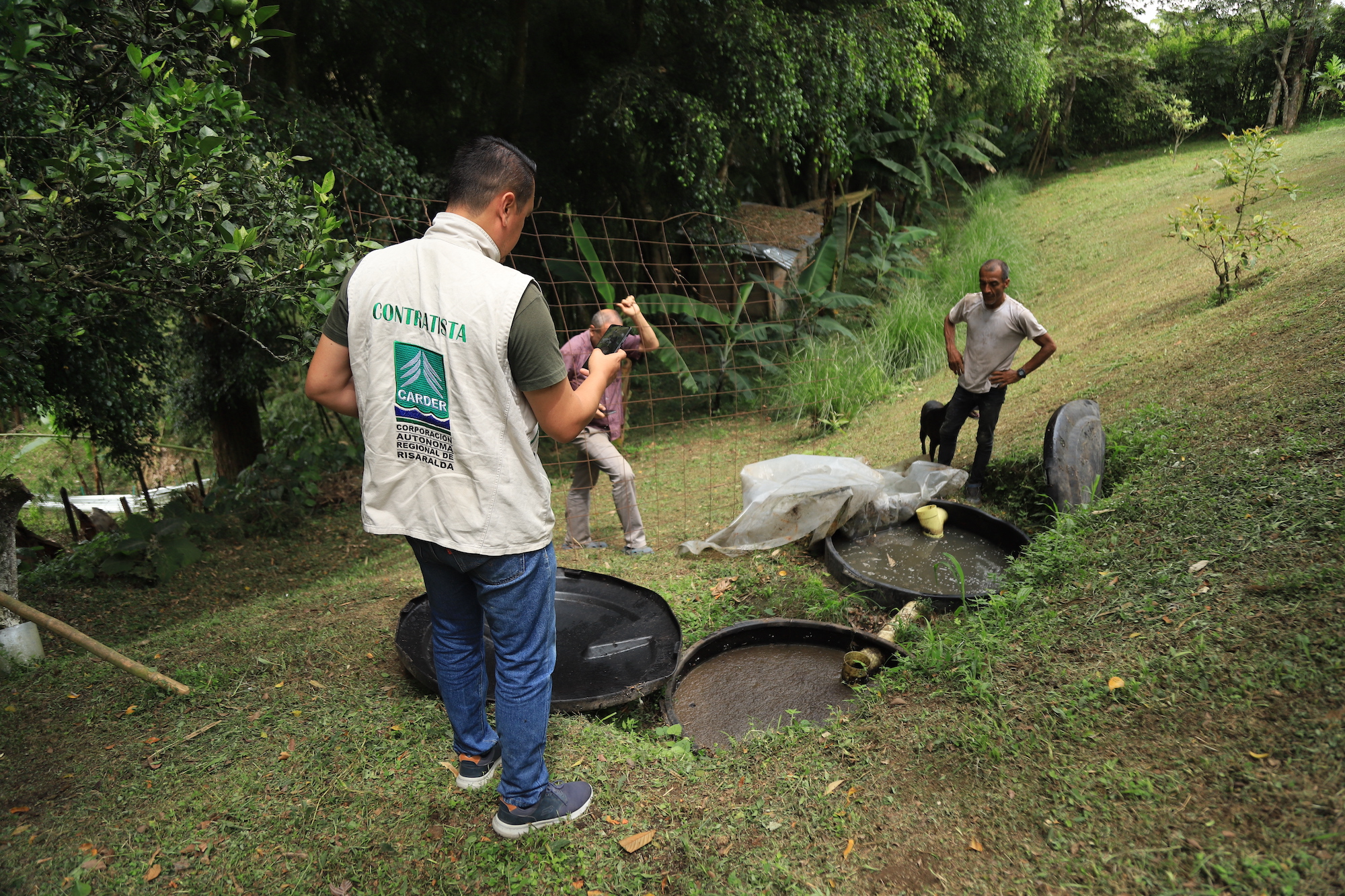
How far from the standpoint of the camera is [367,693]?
286 centimetres

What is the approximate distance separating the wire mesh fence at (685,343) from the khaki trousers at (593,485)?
11 millimetres

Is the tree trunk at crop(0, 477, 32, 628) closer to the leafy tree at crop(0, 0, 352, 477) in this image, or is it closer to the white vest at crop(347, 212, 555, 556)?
the leafy tree at crop(0, 0, 352, 477)

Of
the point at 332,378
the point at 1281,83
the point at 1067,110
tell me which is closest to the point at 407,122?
the point at 332,378

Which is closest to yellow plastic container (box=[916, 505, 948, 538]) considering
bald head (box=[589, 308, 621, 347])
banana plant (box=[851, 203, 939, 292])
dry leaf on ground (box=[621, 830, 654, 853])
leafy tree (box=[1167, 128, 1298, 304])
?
Result: bald head (box=[589, 308, 621, 347])

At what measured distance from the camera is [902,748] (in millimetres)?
2404

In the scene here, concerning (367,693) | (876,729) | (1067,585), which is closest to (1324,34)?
(1067,585)

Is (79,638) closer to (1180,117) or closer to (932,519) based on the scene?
(932,519)

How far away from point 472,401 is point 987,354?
3.65 meters

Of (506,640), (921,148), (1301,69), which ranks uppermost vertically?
(1301,69)

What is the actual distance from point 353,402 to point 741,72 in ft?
20.9

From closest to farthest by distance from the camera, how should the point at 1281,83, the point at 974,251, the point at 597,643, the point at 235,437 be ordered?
the point at 597,643
the point at 235,437
the point at 974,251
the point at 1281,83

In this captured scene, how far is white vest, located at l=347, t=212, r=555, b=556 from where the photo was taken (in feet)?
5.65

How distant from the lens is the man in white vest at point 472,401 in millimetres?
1734

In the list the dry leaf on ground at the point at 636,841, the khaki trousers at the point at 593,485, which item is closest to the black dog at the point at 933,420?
the khaki trousers at the point at 593,485
